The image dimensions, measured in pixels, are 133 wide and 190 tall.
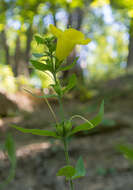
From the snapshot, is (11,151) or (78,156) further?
(78,156)

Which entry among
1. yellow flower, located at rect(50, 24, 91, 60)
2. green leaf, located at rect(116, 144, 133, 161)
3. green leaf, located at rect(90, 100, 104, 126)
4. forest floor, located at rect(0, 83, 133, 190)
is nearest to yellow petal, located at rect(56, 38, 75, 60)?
yellow flower, located at rect(50, 24, 91, 60)

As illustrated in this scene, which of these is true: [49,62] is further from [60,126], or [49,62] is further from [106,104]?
[106,104]

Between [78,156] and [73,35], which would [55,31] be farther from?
[78,156]

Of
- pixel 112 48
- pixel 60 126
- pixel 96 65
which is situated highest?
pixel 60 126

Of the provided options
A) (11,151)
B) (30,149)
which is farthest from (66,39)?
(30,149)

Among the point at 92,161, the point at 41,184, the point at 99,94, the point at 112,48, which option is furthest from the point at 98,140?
the point at 112,48

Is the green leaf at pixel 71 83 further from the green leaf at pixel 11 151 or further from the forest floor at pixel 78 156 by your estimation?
the forest floor at pixel 78 156

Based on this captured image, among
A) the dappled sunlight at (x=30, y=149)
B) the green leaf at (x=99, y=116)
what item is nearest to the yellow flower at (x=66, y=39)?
the green leaf at (x=99, y=116)

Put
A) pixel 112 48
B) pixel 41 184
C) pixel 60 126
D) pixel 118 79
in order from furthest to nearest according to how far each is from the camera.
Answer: pixel 112 48
pixel 118 79
pixel 41 184
pixel 60 126
